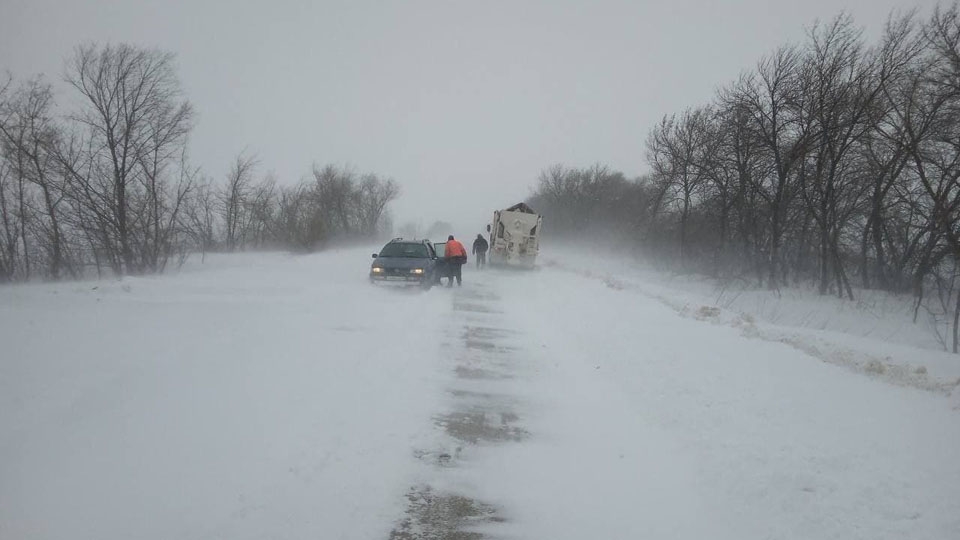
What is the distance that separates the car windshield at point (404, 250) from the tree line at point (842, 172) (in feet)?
52.0

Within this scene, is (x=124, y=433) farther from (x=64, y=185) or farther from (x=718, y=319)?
(x=64, y=185)

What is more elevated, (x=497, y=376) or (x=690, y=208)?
(x=690, y=208)

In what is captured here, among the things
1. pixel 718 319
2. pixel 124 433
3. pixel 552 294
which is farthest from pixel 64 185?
pixel 718 319

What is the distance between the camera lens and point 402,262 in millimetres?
15195

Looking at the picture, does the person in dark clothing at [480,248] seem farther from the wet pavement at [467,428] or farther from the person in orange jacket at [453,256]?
the wet pavement at [467,428]

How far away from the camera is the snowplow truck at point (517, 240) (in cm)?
2388

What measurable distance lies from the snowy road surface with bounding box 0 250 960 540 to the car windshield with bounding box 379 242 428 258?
8242mm

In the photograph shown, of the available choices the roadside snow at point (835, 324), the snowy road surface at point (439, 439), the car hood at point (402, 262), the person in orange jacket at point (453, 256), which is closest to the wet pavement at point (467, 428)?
the snowy road surface at point (439, 439)

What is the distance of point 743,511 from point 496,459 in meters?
1.92

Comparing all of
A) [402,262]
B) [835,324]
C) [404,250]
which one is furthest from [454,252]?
[835,324]

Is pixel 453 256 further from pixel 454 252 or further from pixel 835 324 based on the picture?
pixel 835 324

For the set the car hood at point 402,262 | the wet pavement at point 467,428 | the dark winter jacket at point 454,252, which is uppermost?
the dark winter jacket at point 454,252

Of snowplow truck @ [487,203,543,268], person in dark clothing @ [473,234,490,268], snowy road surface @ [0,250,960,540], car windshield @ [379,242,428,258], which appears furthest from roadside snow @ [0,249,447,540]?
snowplow truck @ [487,203,543,268]

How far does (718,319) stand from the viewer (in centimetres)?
1084
